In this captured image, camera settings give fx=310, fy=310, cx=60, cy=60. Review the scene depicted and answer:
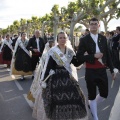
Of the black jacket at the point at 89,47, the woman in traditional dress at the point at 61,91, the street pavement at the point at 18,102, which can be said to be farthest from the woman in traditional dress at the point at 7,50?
the black jacket at the point at 89,47

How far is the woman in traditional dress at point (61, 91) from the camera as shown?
4.80 meters

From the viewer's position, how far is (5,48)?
14.3 meters

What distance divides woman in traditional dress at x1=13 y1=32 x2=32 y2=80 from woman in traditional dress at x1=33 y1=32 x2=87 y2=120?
5.07m

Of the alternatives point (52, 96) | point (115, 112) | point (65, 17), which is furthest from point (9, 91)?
point (65, 17)

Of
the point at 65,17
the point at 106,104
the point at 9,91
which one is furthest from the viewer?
the point at 65,17

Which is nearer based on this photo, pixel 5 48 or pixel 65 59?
pixel 65 59

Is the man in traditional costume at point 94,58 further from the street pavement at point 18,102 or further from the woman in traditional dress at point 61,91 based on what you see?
the street pavement at point 18,102

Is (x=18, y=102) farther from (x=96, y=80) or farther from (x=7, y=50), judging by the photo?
(x=7, y=50)

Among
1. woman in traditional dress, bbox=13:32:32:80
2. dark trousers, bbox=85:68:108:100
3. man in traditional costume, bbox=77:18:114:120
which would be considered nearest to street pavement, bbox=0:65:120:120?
woman in traditional dress, bbox=13:32:32:80

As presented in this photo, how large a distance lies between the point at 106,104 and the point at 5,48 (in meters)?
8.72

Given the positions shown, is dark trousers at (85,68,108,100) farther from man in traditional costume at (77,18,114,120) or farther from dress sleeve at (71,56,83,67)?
dress sleeve at (71,56,83,67)

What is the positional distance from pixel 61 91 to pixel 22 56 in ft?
18.4

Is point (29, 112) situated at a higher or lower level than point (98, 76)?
lower

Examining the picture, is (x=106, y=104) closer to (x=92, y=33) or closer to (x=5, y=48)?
(x=92, y=33)
